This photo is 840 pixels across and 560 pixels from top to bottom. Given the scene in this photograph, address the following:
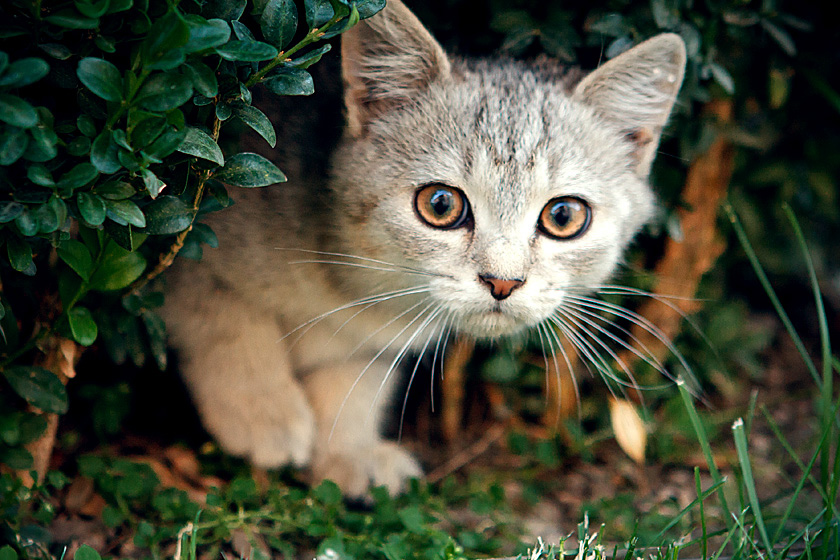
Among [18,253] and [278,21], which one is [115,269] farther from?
[278,21]

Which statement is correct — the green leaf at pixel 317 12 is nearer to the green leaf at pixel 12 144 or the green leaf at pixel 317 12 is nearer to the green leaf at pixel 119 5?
the green leaf at pixel 119 5

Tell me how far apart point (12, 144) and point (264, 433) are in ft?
4.38

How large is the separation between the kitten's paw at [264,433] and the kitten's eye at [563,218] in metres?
1.06

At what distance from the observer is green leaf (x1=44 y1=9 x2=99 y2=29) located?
1149mm

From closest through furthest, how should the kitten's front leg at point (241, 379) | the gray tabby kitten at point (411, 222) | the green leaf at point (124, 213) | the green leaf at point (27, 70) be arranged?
the green leaf at point (27, 70) < the green leaf at point (124, 213) < the gray tabby kitten at point (411, 222) < the kitten's front leg at point (241, 379)

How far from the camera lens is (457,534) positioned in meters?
2.12

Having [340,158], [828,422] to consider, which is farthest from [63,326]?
[828,422]

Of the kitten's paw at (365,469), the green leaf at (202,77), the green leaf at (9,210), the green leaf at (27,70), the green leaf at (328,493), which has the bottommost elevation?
the kitten's paw at (365,469)

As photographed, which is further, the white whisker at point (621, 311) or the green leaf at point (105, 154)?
the white whisker at point (621, 311)

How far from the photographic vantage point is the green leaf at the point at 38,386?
157 cm

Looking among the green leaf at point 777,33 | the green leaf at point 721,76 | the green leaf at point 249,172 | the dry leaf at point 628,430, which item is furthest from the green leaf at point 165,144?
the green leaf at point 777,33

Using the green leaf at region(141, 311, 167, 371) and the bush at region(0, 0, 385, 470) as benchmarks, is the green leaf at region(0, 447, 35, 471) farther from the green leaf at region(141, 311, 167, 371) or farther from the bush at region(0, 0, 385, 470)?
the green leaf at region(141, 311, 167, 371)

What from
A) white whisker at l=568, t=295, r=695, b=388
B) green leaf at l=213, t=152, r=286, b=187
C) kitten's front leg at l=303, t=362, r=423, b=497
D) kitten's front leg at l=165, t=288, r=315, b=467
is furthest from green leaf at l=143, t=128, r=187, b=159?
kitten's front leg at l=303, t=362, r=423, b=497

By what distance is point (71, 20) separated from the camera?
1.15 meters
